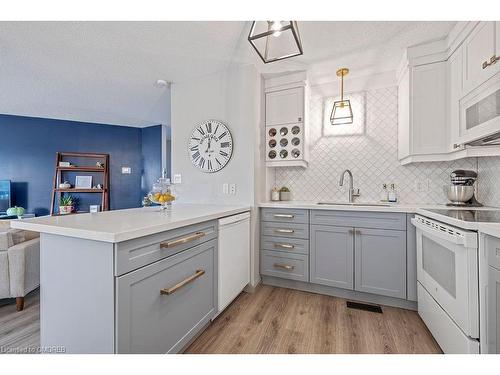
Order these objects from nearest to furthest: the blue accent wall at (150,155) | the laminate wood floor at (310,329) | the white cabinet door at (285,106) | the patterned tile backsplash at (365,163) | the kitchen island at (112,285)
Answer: the kitchen island at (112,285) < the laminate wood floor at (310,329) < the patterned tile backsplash at (365,163) < the white cabinet door at (285,106) < the blue accent wall at (150,155)

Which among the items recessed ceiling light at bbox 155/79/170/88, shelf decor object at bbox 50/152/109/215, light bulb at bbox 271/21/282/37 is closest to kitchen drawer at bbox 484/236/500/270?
light bulb at bbox 271/21/282/37

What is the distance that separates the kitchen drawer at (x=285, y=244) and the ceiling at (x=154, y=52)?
6.05ft

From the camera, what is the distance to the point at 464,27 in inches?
66.5

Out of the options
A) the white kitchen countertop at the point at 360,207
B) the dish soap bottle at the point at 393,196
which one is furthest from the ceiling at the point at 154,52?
the white kitchen countertop at the point at 360,207

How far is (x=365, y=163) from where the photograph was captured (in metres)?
2.67

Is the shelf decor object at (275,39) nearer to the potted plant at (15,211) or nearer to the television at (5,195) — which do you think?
the potted plant at (15,211)

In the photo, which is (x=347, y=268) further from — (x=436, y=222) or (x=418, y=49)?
(x=418, y=49)

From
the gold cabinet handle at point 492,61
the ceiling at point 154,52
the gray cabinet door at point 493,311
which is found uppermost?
the ceiling at point 154,52

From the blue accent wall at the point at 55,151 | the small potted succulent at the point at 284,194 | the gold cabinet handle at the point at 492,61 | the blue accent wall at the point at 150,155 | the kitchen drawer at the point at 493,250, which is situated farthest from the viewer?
the blue accent wall at the point at 150,155

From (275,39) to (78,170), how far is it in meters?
5.06

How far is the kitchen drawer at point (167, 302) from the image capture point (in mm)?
1025

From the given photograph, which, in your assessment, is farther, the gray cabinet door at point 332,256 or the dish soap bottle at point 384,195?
the dish soap bottle at point 384,195

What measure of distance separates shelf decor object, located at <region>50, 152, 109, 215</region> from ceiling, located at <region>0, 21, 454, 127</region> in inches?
65.8
